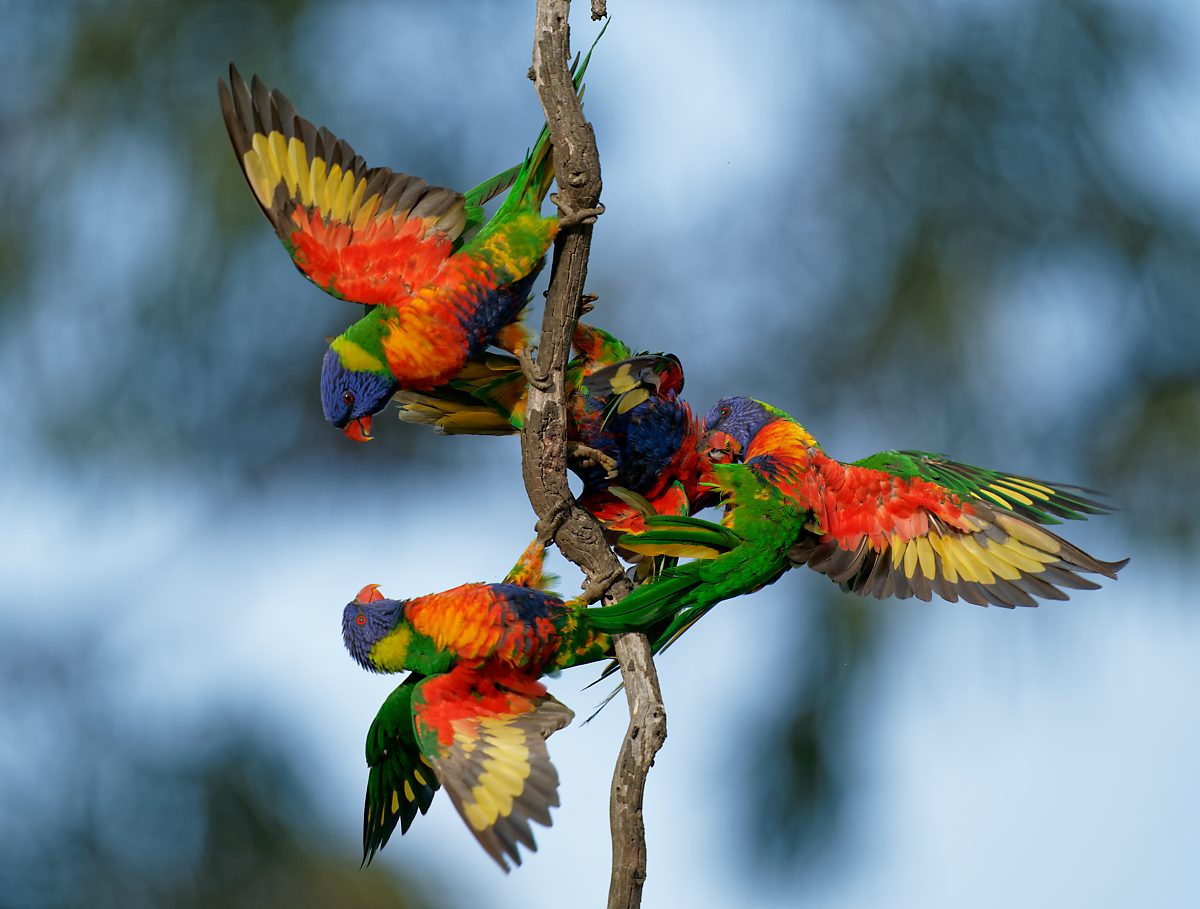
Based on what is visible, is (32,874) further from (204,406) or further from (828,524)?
(828,524)

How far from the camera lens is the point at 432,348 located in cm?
171

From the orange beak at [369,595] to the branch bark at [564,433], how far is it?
250mm

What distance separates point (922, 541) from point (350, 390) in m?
0.87

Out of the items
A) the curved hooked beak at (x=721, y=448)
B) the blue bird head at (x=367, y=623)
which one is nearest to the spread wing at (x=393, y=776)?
the blue bird head at (x=367, y=623)

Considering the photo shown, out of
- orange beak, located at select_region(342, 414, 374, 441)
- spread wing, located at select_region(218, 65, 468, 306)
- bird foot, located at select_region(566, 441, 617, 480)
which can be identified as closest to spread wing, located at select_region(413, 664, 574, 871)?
bird foot, located at select_region(566, 441, 617, 480)

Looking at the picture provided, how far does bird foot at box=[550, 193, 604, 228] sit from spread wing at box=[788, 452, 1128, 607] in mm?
485

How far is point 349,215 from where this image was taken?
1.80 meters

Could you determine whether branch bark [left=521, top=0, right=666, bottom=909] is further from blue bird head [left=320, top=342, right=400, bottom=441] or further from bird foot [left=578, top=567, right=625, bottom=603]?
blue bird head [left=320, top=342, right=400, bottom=441]

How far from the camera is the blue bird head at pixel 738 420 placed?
1.83m

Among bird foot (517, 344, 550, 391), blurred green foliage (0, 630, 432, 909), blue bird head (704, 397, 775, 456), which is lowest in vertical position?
blurred green foliage (0, 630, 432, 909)

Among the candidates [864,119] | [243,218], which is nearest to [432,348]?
[243,218]

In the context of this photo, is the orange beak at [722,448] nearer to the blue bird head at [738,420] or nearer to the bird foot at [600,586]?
the blue bird head at [738,420]

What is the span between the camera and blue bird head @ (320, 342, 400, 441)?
1729mm

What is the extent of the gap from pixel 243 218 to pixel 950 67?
2.79 meters
